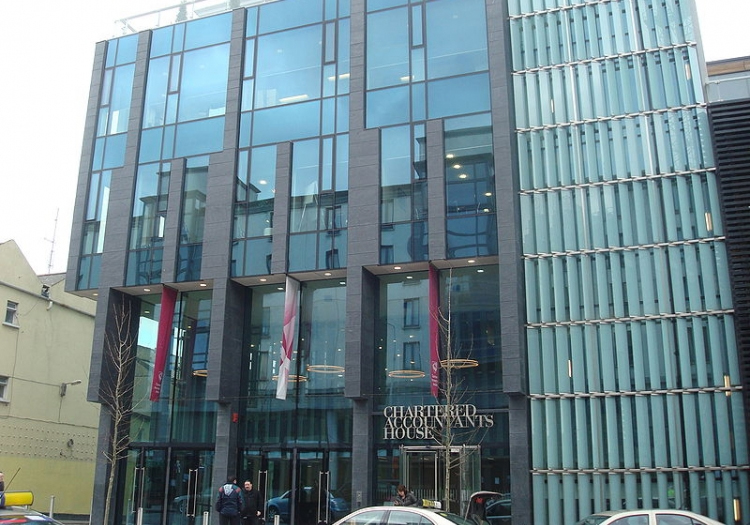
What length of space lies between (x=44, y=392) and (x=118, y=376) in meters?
8.46

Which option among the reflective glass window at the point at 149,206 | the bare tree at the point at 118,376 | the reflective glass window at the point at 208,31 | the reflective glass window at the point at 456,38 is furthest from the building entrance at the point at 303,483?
the reflective glass window at the point at 208,31

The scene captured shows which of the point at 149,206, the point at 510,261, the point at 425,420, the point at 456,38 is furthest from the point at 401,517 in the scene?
the point at 149,206

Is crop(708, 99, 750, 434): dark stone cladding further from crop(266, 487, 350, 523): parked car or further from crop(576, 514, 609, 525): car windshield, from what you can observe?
crop(266, 487, 350, 523): parked car

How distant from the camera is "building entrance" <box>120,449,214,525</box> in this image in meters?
28.1

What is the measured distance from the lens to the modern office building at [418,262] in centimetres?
2331

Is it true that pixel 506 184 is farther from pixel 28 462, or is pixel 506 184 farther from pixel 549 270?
pixel 28 462

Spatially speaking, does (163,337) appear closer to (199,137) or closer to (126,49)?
(199,137)

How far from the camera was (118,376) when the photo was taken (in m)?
29.8

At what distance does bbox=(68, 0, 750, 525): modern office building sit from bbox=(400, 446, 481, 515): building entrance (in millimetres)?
104

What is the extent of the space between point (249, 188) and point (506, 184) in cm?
1018

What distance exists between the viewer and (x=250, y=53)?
31.3 m

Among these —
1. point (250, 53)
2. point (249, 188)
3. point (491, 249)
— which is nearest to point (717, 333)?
point (491, 249)

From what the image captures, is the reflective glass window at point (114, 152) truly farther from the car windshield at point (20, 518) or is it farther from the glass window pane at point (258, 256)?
the car windshield at point (20, 518)

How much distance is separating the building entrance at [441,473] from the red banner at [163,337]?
1031 centimetres
